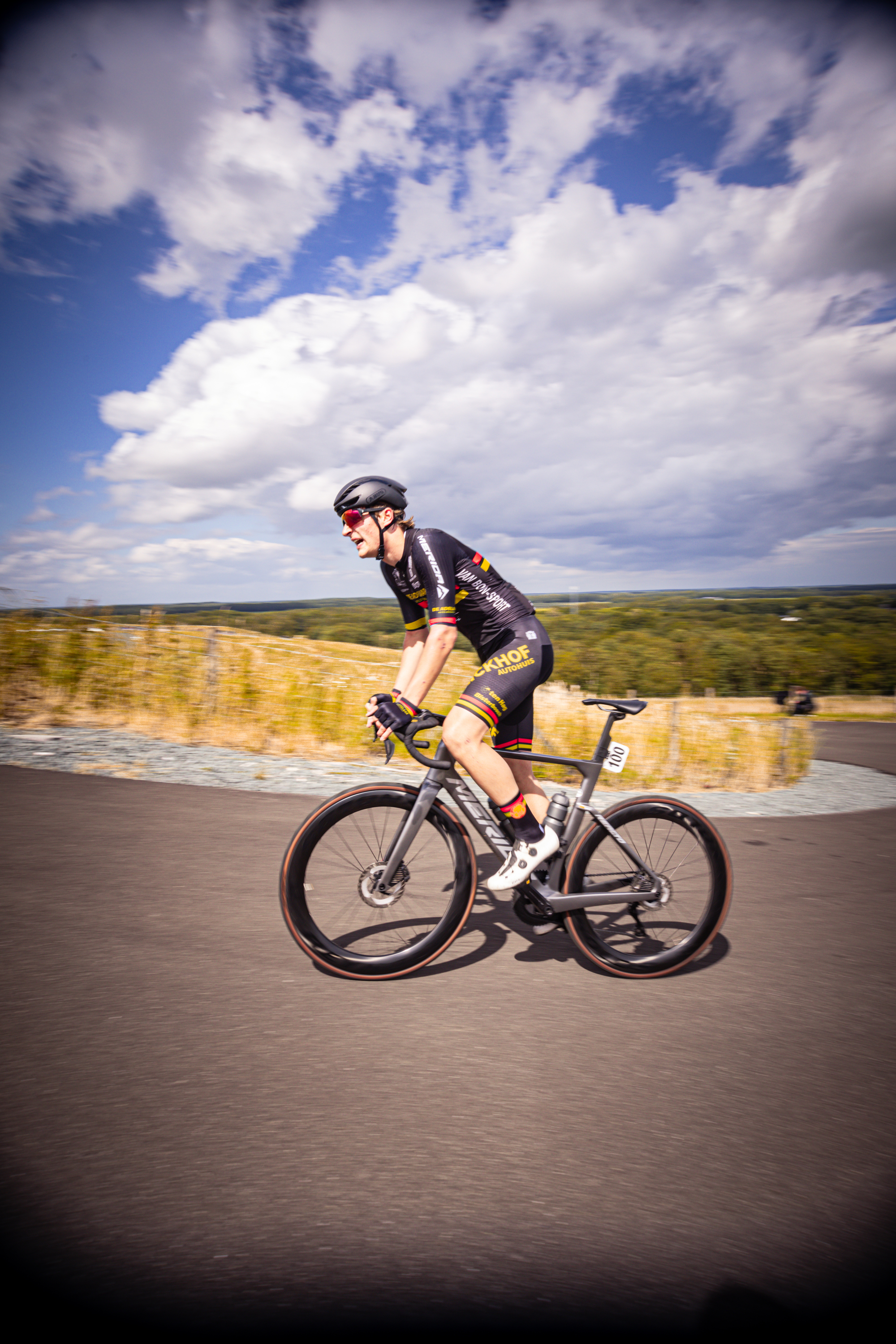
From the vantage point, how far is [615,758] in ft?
10.8

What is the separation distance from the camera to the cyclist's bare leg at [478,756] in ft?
9.72

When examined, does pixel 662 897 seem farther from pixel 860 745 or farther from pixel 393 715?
Answer: pixel 860 745

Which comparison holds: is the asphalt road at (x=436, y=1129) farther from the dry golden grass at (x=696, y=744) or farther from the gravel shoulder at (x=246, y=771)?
the dry golden grass at (x=696, y=744)

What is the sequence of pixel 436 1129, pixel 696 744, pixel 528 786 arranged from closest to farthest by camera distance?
1. pixel 436 1129
2. pixel 528 786
3. pixel 696 744

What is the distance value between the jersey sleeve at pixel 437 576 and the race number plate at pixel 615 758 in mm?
989

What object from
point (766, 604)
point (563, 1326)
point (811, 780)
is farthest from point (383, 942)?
point (766, 604)

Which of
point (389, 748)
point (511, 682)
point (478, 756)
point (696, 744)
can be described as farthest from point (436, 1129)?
point (696, 744)

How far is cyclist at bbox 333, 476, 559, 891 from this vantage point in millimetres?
2988

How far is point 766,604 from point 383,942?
13405cm

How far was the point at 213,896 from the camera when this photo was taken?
3855 mm

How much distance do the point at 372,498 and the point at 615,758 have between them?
5.51 feet

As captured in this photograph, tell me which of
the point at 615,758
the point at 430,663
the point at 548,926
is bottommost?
the point at 548,926

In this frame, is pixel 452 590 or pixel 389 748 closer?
pixel 452 590

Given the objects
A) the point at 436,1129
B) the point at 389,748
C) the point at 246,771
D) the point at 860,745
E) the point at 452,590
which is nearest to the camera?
the point at 436,1129
